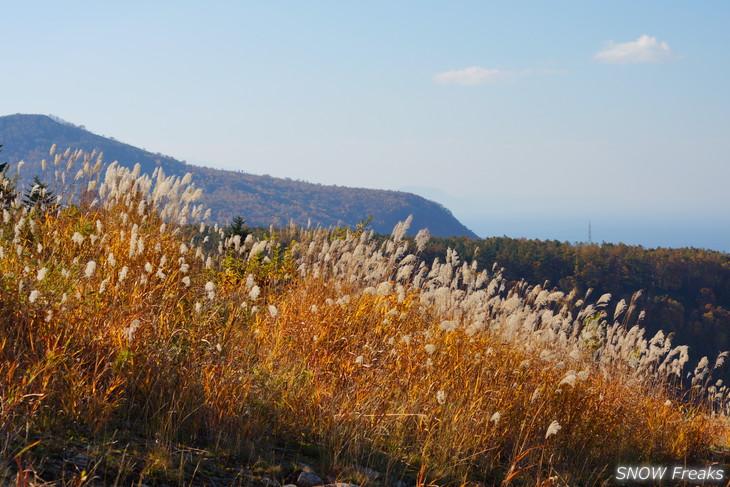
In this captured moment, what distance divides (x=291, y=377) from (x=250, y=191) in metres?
141

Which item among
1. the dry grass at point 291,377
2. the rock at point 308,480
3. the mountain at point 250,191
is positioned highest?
the mountain at point 250,191

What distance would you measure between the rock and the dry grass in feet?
0.49

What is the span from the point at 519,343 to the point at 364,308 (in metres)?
1.59

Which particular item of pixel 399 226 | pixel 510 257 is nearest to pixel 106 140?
pixel 510 257

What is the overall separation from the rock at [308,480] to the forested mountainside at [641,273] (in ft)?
138

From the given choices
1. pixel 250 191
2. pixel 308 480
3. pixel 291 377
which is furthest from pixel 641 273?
pixel 250 191

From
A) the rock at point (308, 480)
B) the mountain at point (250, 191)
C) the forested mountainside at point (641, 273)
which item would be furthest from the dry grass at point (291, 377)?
the mountain at point (250, 191)

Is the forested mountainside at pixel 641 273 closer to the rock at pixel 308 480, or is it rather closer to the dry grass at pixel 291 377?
the dry grass at pixel 291 377

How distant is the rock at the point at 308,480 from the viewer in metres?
3.11

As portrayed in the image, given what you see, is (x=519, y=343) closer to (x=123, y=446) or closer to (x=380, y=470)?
(x=380, y=470)

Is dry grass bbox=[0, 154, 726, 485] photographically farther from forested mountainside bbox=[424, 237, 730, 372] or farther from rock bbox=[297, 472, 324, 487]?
forested mountainside bbox=[424, 237, 730, 372]

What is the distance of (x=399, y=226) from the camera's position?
25.4 ft

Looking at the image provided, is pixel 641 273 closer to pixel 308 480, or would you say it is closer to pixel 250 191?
pixel 308 480

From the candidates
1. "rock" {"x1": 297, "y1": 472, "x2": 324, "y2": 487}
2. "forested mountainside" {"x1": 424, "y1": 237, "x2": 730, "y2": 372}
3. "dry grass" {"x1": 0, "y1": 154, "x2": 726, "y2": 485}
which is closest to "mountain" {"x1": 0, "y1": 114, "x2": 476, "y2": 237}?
"forested mountainside" {"x1": 424, "y1": 237, "x2": 730, "y2": 372}
